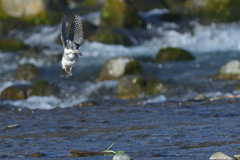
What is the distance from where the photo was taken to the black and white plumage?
6.54 metres

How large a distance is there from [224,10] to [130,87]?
440 inches

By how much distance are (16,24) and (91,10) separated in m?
4.19

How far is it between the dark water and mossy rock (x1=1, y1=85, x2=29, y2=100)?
302 centimetres

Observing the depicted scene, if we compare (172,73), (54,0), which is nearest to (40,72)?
(172,73)

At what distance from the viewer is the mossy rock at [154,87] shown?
36.5ft

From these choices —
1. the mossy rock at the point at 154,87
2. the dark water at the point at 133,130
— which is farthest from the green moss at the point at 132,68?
the dark water at the point at 133,130

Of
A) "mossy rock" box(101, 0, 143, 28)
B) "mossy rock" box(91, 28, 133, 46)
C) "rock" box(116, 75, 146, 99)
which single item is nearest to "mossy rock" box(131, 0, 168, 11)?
"mossy rock" box(101, 0, 143, 28)

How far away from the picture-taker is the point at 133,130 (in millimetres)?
6789

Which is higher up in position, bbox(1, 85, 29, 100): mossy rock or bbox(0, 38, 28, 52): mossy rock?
bbox(0, 38, 28, 52): mossy rock

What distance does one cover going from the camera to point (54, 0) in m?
23.7

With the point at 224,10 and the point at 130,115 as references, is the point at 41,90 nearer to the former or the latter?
the point at 130,115

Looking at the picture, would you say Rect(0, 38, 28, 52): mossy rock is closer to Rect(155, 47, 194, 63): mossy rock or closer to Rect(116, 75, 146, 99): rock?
Rect(155, 47, 194, 63): mossy rock

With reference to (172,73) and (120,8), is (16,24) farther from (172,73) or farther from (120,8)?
(172,73)

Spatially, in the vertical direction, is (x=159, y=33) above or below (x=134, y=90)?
above
